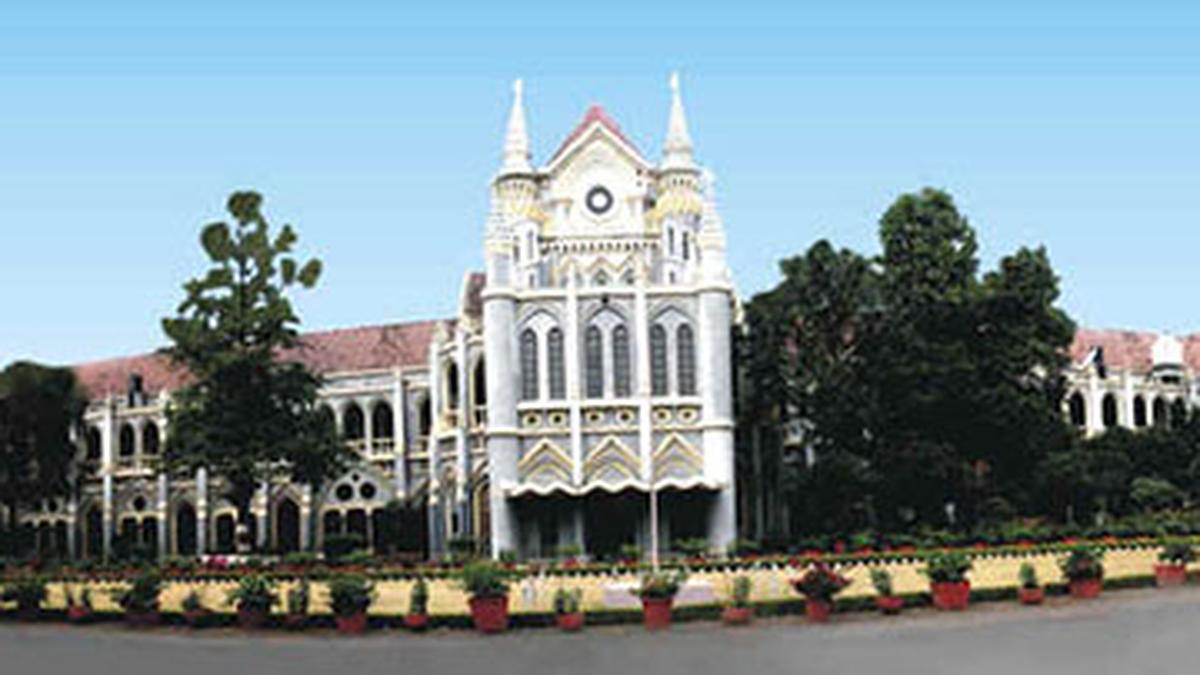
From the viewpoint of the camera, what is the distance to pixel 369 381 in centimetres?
6581

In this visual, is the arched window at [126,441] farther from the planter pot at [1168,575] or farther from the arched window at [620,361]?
the planter pot at [1168,575]

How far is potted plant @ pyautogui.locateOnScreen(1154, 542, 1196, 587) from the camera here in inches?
1324

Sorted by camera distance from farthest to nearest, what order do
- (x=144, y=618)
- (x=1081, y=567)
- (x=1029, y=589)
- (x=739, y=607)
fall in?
1. (x=144, y=618)
2. (x=1081, y=567)
3. (x=1029, y=589)
4. (x=739, y=607)

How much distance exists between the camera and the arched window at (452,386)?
188 feet

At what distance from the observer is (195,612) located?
3172 centimetres

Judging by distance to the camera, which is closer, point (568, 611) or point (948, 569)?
point (568, 611)

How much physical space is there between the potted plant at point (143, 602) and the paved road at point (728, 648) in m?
0.85

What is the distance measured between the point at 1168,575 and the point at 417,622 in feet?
55.7

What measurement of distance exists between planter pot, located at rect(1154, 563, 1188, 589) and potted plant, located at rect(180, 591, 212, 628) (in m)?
21.1

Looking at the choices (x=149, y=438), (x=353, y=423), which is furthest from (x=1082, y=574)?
(x=149, y=438)

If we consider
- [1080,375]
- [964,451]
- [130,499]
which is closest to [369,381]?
[130,499]

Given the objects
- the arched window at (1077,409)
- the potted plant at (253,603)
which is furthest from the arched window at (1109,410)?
the potted plant at (253,603)

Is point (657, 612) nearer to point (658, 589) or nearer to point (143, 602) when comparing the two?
point (658, 589)

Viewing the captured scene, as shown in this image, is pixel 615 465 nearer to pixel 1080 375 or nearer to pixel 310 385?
pixel 310 385
